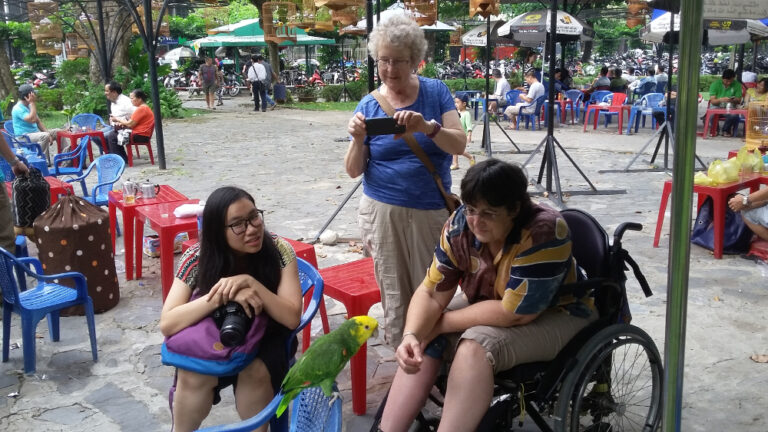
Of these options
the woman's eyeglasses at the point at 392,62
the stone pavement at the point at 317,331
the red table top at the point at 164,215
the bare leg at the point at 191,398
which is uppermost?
the woman's eyeglasses at the point at 392,62

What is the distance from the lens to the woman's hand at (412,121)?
105 inches

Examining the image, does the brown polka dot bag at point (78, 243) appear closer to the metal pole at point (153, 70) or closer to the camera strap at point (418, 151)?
the camera strap at point (418, 151)

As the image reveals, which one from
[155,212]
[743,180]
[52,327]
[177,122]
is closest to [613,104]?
[743,180]

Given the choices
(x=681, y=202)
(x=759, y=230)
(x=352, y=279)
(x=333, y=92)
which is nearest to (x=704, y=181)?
(x=759, y=230)

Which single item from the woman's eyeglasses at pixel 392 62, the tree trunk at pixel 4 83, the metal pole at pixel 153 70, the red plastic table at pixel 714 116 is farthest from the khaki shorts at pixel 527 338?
the tree trunk at pixel 4 83

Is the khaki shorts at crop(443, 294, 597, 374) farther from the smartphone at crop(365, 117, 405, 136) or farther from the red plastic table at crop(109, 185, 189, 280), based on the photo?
the red plastic table at crop(109, 185, 189, 280)

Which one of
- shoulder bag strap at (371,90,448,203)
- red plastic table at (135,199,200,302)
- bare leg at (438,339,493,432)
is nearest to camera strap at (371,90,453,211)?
shoulder bag strap at (371,90,448,203)

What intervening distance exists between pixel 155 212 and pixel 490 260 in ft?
9.85

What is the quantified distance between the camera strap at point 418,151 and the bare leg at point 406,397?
0.85 meters

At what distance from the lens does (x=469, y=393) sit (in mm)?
2170

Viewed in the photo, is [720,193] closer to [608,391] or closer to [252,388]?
[608,391]

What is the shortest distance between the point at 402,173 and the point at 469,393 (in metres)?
1.09

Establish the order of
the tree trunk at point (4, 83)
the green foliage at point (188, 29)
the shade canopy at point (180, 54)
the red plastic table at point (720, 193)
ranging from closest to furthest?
1. the red plastic table at point (720, 193)
2. the tree trunk at point (4, 83)
3. the shade canopy at point (180, 54)
4. the green foliage at point (188, 29)

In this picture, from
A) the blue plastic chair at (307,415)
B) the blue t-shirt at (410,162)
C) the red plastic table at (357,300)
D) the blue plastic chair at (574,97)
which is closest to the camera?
the blue plastic chair at (307,415)
